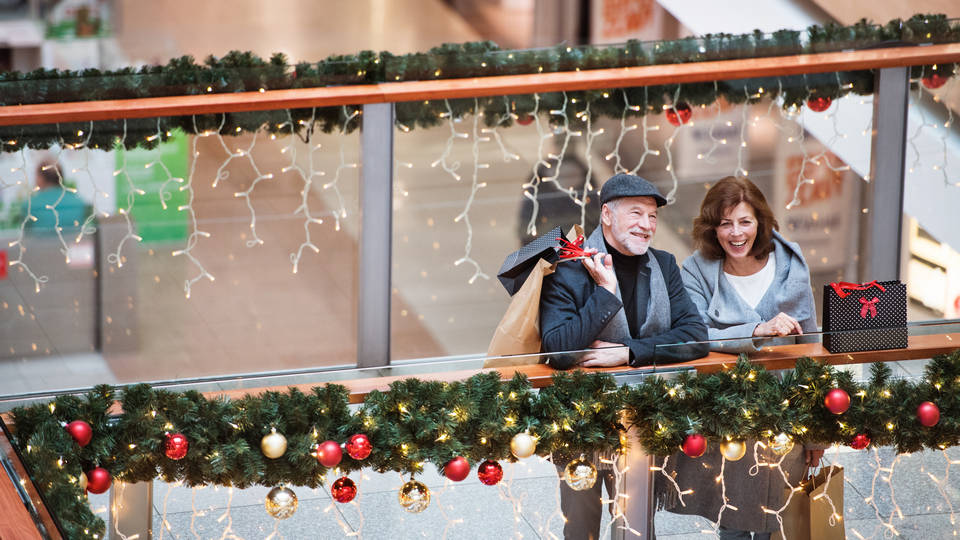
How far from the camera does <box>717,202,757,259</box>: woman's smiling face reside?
13.5 ft

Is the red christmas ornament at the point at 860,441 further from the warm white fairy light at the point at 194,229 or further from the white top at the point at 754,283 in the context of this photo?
the warm white fairy light at the point at 194,229

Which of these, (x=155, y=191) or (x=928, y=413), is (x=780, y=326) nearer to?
(x=928, y=413)

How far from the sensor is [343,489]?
319 cm

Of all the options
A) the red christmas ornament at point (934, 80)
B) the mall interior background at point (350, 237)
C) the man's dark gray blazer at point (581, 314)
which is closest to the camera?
the man's dark gray blazer at point (581, 314)

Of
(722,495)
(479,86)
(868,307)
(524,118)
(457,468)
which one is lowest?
(722,495)

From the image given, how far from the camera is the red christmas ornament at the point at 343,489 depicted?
3.19 m

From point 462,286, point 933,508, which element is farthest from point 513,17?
point 933,508

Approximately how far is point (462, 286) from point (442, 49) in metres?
1.89

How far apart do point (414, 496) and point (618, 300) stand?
849 millimetres

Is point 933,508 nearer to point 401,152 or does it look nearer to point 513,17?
point 401,152

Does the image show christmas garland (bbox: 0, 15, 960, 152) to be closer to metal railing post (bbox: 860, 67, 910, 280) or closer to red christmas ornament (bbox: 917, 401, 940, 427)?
metal railing post (bbox: 860, 67, 910, 280)

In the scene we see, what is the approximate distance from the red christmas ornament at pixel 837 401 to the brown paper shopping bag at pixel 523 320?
0.83 meters

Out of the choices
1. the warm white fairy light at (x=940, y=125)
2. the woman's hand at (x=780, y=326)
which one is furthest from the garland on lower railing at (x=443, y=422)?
the warm white fairy light at (x=940, y=125)

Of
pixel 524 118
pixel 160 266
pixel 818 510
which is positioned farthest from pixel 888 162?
pixel 160 266
